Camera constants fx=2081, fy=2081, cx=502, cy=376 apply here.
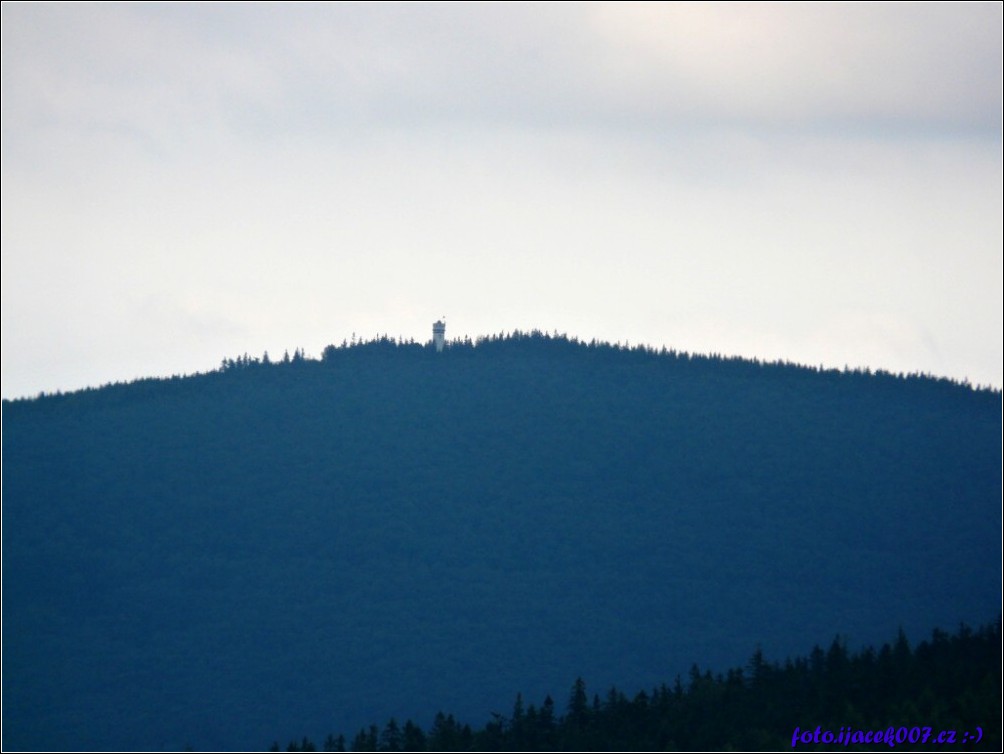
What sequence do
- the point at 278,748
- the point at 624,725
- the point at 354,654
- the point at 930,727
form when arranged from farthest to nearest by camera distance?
the point at 354,654, the point at 278,748, the point at 624,725, the point at 930,727

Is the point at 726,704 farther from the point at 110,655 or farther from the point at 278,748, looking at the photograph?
the point at 110,655

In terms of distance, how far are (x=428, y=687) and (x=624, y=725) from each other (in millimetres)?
55824

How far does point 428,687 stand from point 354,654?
12.5m

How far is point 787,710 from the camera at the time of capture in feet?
411

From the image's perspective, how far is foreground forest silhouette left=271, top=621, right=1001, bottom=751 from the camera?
11556cm

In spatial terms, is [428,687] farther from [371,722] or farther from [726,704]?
[726,704]

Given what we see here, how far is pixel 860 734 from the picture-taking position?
11138 cm

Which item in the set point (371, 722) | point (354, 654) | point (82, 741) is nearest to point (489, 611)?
point (354, 654)

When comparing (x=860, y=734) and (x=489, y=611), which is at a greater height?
(x=489, y=611)

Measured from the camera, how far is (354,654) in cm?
19200

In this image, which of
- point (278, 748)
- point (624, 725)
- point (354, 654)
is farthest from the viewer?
point (354, 654)

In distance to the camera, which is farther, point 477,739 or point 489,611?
point 489,611

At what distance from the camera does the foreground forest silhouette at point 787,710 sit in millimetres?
115562

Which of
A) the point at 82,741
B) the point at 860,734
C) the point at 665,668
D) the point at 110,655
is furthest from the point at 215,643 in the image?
the point at 860,734
